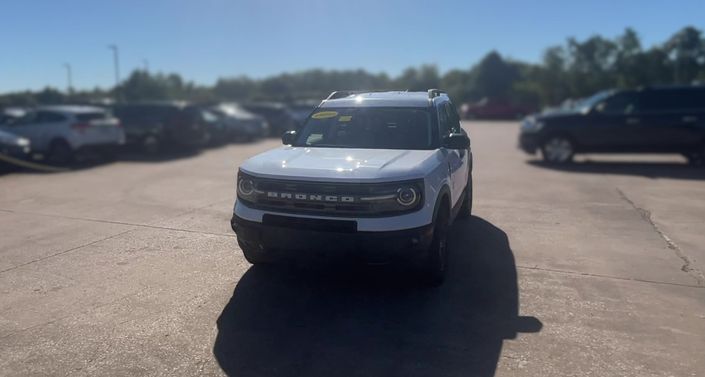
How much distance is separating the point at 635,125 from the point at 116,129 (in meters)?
13.9

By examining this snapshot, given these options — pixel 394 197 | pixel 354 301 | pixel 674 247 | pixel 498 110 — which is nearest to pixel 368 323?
pixel 354 301

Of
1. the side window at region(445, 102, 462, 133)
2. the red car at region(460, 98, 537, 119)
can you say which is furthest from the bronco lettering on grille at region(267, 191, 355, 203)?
the red car at region(460, 98, 537, 119)

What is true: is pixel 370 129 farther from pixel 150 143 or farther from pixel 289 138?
pixel 150 143

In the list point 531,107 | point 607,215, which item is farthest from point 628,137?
point 531,107

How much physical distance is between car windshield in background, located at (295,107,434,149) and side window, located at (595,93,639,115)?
31.7ft

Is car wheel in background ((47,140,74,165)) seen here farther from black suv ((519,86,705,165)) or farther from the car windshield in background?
black suv ((519,86,705,165))

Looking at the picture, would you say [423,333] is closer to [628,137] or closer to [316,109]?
[316,109]

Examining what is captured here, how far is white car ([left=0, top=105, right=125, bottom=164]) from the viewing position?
611 inches

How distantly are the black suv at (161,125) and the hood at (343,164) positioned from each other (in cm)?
1335

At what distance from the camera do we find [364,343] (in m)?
4.34

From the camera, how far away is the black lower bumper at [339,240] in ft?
15.5

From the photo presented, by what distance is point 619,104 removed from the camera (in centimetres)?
1430

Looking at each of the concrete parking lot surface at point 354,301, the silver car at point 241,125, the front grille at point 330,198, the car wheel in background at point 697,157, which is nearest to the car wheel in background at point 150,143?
the silver car at point 241,125

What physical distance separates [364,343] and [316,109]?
129 inches
